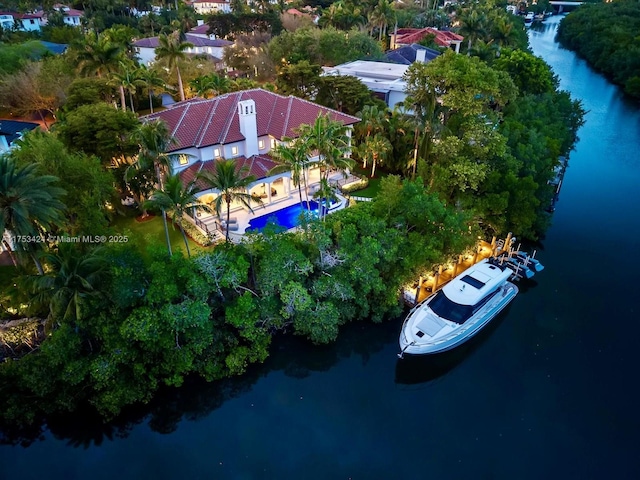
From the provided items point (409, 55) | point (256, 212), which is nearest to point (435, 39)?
point (409, 55)

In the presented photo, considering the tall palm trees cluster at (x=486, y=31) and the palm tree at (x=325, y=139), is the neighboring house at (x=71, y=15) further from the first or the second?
the palm tree at (x=325, y=139)

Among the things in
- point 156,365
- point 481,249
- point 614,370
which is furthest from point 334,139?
point 614,370

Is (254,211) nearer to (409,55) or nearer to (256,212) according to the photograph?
(256,212)

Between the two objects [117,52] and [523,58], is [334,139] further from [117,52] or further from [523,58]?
[523,58]

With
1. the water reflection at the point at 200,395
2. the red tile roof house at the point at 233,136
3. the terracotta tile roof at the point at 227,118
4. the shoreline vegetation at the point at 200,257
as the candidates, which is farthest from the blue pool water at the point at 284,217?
the water reflection at the point at 200,395

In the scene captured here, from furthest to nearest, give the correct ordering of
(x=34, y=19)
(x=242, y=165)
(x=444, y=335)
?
(x=34, y=19) → (x=242, y=165) → (x=444, y=335)
